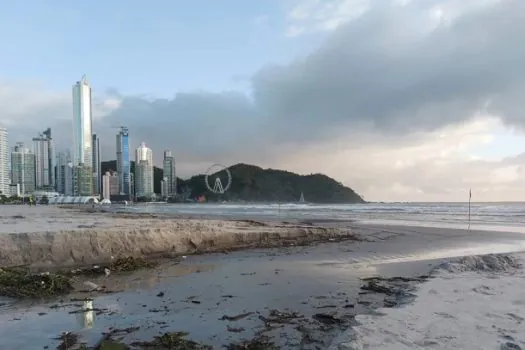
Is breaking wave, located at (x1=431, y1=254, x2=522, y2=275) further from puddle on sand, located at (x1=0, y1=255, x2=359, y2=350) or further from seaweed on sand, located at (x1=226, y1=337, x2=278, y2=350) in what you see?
seaweed on sand, located at (x1=226, y1=337, x2=278, y2=350)

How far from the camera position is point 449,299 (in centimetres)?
816

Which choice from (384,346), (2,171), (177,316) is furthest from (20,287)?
(2,171)

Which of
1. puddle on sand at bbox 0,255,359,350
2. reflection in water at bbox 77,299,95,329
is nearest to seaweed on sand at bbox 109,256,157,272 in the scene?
puddle on sand at bbox 0,255,359,350

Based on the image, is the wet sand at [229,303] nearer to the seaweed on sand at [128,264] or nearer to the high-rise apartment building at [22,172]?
the seaweed on sand at [128,264]

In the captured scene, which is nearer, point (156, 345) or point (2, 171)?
point (156, 345)

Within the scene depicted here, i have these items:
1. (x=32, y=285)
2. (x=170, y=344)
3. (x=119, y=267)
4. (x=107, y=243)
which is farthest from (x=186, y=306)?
(x=107, y=243)

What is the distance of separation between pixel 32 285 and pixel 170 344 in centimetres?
478

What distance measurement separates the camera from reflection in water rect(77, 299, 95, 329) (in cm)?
668

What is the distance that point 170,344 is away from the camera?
5723 mm

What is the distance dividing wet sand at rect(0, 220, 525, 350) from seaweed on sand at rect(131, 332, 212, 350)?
0.66ft

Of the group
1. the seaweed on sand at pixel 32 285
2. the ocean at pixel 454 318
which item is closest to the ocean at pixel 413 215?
the ocean at pixel 454 318

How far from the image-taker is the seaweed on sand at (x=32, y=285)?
28.2ft

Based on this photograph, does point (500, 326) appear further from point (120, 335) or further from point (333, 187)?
point (333, 187)

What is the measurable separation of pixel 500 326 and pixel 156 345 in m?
5.03
